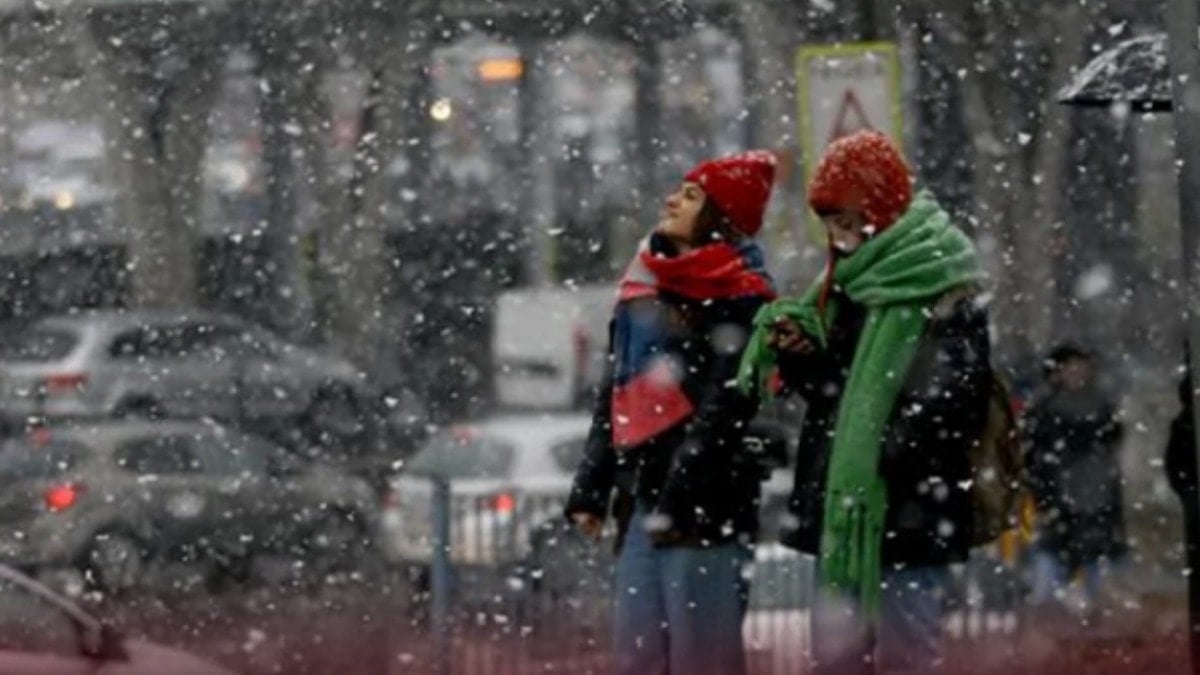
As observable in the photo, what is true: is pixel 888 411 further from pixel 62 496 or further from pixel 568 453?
pixel 568 453

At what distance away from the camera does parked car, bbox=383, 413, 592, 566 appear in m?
11.4

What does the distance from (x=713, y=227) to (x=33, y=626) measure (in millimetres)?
3022

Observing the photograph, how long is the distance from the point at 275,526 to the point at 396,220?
3.20 metres

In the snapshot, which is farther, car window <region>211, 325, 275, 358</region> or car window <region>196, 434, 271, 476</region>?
car window <region>211, 325, 275, 358</region>

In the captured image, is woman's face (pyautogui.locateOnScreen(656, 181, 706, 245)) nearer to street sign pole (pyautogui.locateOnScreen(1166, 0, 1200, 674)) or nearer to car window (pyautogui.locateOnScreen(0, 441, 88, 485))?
street sign pole (pyautogui.locateOnScreen(1166, 0, 1200, 674))

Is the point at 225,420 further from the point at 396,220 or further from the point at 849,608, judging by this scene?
the point at 849,608

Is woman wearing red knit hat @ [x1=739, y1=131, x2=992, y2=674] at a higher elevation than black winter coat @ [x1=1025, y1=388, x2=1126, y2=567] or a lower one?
higher

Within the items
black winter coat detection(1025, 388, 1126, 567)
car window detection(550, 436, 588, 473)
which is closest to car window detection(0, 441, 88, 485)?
car window detection(550, 436, 588, 473)

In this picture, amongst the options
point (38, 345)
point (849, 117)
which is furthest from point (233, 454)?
point (849, 117)

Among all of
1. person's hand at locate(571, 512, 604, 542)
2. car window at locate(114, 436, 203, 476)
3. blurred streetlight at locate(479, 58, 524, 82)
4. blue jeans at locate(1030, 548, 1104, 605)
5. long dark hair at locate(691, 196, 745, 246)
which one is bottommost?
blue jeans at locate(1030, 548, 1104, 605)

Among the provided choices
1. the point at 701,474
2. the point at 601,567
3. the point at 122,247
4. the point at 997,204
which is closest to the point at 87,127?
the point at 122,247

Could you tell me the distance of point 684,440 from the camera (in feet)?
23.1

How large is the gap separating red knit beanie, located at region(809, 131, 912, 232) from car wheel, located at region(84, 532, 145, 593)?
21.2 ft

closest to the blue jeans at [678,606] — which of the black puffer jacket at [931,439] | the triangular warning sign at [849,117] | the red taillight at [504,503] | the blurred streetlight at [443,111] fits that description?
the black puffer jacket at [931,439]
